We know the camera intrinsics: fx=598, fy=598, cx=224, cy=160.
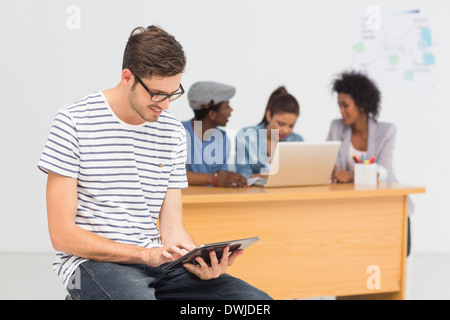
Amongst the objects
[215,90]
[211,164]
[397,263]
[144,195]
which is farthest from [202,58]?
[144,195]

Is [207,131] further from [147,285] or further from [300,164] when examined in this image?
[147,285]

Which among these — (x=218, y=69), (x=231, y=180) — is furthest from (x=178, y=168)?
(x=218, y=69)

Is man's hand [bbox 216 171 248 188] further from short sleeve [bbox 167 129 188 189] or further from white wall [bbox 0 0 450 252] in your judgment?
white wall [bbox 0 0 450 252]

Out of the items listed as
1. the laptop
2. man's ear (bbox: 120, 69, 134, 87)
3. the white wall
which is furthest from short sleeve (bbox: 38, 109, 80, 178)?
the white wall

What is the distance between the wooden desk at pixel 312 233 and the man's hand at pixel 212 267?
0.97 meters

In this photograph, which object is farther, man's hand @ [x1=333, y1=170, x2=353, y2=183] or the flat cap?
the flat cap

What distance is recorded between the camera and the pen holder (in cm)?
301

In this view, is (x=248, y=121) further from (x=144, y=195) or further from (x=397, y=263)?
(x=144, y=195)

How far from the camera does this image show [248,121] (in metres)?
4.53

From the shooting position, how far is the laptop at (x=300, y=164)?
2676 millimetres

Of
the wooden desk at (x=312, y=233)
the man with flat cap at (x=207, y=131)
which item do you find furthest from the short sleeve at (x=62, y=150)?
the man with flat cap at (x=207, y=131)

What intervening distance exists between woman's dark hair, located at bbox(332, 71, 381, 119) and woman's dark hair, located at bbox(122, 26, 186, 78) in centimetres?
224

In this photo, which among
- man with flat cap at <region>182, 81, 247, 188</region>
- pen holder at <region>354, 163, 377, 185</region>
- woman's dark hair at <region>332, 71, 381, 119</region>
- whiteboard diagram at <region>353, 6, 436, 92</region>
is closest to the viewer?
pen holder at <region>354, 163, 377, 185</region>
